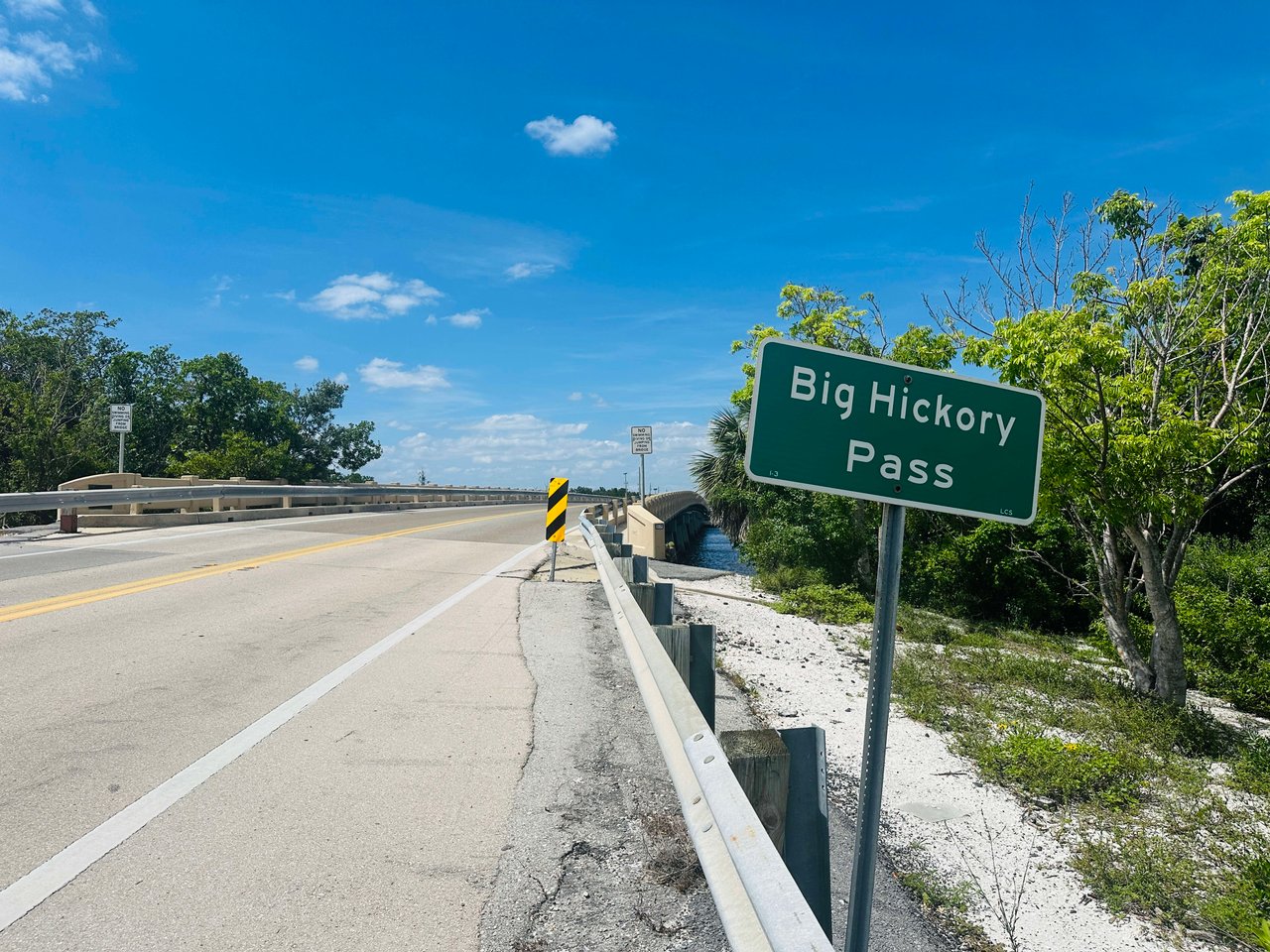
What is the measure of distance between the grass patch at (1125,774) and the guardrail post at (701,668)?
6.83ft

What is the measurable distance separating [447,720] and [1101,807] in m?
4.28

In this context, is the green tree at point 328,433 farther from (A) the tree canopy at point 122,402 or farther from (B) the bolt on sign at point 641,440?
(B) the bolt on sign at point 641,440

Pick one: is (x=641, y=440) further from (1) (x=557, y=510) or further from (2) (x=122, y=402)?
(2) (x=122, y=402)

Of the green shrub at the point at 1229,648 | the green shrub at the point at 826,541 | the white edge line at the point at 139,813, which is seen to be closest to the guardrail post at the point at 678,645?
the white edge line at the point at 139,813

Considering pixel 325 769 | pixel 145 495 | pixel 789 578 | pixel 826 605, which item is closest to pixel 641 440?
pixel 789 578

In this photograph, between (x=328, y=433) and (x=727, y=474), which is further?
(x=328, y=433)

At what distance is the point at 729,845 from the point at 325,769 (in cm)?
310

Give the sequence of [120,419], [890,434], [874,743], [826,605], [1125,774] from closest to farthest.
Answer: [874,743] < [890,434] < [1125,774] < [826,605] < [120,419]

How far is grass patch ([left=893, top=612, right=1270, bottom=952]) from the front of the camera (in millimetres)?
3910

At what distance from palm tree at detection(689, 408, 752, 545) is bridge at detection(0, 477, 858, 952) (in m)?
20.5

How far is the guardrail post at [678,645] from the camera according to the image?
4.17 m

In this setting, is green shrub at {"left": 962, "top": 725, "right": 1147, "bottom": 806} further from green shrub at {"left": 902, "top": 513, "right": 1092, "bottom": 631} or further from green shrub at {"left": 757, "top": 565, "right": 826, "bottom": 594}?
green shrub at {"left": 902, "top": 513, "right": 1092, "bottom": 631}

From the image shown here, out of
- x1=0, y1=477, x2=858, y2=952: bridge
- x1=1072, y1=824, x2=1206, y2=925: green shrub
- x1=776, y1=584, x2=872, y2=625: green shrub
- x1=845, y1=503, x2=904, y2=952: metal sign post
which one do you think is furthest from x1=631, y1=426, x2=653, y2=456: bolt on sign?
x1=845, y1=503, x2=904, y2=952: metal sign post

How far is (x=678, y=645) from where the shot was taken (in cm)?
428
